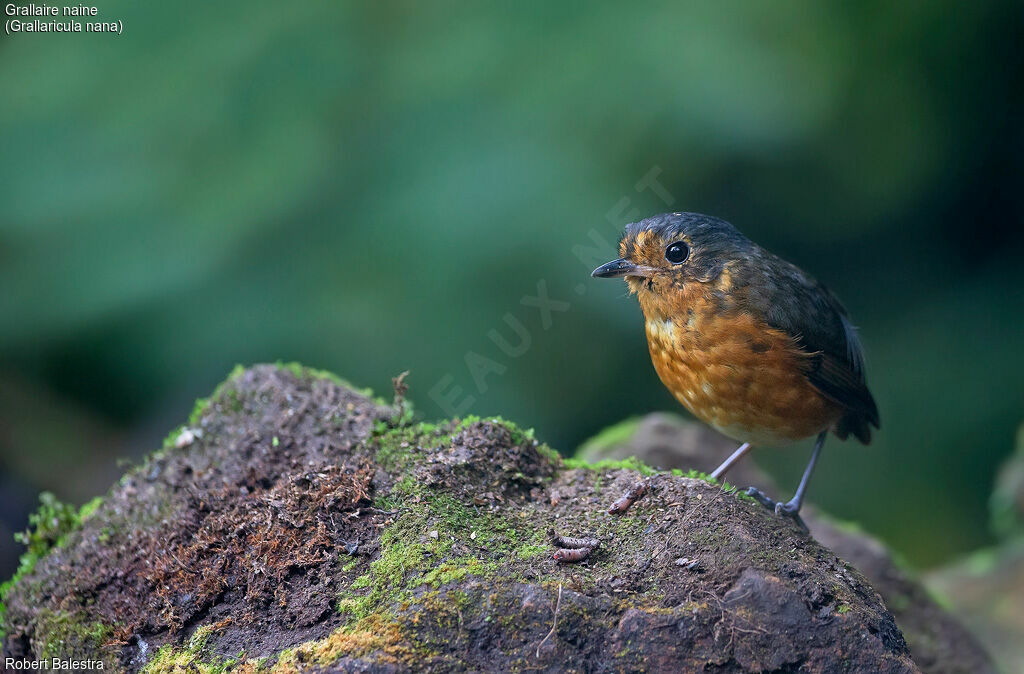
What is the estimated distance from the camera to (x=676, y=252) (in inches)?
130

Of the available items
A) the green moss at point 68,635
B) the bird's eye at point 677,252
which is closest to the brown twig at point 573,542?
the bird's eye at point 677,252

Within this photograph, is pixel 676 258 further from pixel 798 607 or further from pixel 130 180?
pixel 130 180

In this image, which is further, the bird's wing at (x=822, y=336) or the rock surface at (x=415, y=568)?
the bird's wing at (x=822, y=336)

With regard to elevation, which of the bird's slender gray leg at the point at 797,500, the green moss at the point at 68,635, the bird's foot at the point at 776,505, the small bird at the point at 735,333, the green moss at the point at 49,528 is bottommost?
the green moss at the point at 68,635

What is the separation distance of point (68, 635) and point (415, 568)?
129 cm

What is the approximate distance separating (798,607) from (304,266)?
11.6ft

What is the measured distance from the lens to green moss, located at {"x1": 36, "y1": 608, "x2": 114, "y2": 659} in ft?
8.91

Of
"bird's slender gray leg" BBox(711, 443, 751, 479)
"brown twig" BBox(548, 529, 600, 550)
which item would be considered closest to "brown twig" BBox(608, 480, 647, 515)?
"brown twig" BBox(548, 529, 600, 550)

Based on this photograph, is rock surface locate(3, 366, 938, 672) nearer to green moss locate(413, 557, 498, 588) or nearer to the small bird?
green moss locate(413, 557, 498, 588)

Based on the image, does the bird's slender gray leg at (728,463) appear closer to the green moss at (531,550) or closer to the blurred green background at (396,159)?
the green moss at (531,550)

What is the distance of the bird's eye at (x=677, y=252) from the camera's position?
3.30 m

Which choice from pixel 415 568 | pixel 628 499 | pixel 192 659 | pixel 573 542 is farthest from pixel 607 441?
pixel 192 659

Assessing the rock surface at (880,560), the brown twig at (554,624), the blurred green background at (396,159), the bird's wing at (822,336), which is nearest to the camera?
the brown twig at (554,624)

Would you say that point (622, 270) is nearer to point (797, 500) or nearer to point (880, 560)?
point (797, 500)
